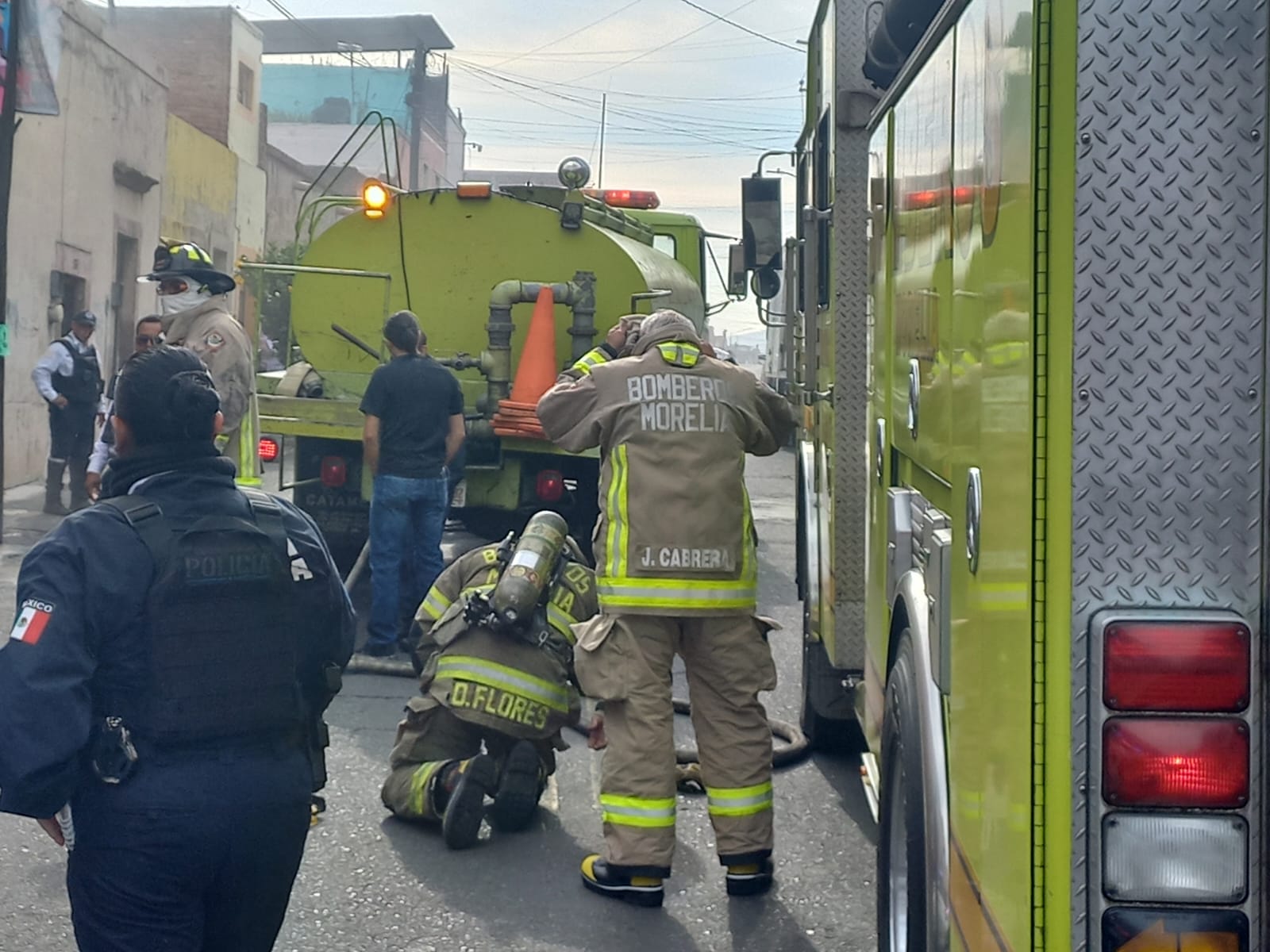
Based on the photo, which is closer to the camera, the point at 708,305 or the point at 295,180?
the point at 708,305

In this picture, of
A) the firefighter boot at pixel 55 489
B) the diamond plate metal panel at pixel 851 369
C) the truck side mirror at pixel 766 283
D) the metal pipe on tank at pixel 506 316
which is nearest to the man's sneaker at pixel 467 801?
the diamond plate metal panel at pixel 851 369

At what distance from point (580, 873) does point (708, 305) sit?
9.10 metres

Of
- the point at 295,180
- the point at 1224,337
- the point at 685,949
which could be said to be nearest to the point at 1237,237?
the point at 1224,337

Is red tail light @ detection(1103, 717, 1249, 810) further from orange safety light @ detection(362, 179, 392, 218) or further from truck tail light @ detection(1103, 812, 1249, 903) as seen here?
orange safety light @ detection(362, 179, 392, 218)

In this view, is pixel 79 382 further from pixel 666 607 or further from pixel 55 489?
pixel 666 607

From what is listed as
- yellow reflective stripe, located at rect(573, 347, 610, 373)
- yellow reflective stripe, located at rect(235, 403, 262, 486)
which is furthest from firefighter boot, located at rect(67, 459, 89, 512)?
yellow reflective stripe, located at rect(573, 347, 610, 373)

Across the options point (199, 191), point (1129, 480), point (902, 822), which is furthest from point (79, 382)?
point (199, 191)

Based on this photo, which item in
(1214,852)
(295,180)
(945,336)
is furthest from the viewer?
(295,180)

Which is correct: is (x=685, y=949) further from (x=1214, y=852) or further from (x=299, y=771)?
(x=1214, y=852)

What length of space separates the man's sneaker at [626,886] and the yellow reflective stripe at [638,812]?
16 centimetres

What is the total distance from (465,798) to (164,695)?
8.07ft

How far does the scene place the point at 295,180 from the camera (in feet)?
127

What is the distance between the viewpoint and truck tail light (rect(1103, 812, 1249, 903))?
1944 millimetres

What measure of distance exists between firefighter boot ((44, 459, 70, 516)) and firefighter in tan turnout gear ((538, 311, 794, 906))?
10121mm
